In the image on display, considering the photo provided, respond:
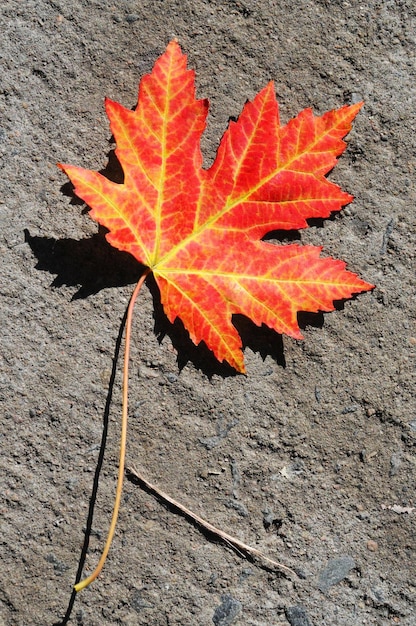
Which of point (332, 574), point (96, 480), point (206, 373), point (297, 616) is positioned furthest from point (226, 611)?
point (206, 373)

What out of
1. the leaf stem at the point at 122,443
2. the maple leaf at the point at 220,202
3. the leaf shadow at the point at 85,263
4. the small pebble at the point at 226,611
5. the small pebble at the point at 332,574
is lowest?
the small pebble at the point at 226,611

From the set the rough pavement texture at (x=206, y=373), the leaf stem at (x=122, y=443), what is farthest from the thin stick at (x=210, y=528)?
the leaf stem at (x=122, y=443)

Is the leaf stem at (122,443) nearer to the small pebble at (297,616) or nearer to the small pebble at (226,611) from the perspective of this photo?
the small pebble at (226,611)

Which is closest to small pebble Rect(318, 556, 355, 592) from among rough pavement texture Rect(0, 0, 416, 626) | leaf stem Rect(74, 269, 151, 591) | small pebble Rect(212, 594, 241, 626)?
rough pavement texture Rect(0, 0, 416, 626)

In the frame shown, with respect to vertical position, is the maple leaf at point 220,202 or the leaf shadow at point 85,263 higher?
the maple leaf at point 220,202

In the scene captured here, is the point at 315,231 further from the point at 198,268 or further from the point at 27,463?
the point at 27,463

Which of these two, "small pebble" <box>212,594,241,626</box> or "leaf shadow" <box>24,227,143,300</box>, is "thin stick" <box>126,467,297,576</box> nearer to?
"small pebble" <box>212,594,241,626</box>
